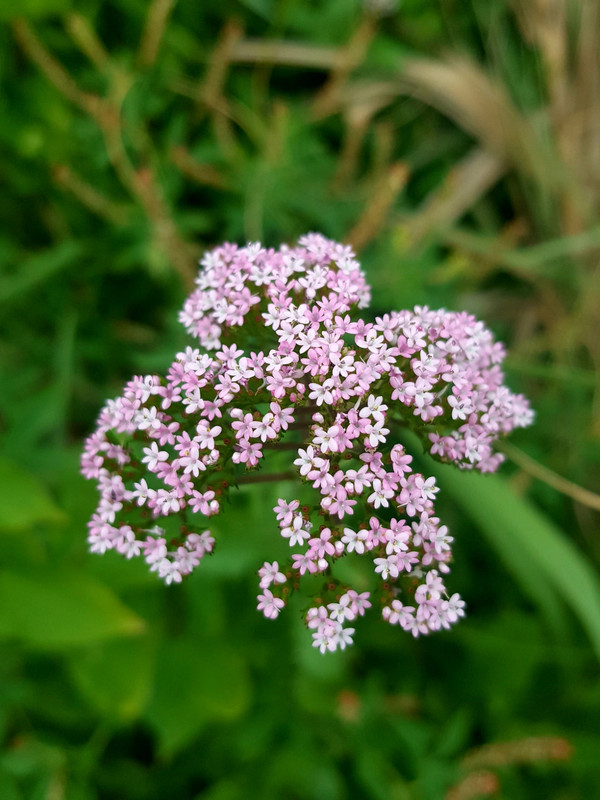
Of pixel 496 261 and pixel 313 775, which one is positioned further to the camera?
pixel 496 261

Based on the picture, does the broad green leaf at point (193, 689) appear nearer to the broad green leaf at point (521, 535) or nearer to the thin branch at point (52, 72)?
the broad green leaf at point (521, 535)

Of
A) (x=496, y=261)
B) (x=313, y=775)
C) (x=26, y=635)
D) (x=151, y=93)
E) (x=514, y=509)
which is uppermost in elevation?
(x=151, y=93)

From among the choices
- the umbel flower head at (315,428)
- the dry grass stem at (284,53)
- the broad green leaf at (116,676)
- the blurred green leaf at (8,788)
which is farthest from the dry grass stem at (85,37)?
the blurred green leaf at (8,788)

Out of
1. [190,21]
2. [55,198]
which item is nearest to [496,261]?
[190,21]

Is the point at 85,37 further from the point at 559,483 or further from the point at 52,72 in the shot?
the point at 559,483

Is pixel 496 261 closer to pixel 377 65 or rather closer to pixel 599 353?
pixel 599 353

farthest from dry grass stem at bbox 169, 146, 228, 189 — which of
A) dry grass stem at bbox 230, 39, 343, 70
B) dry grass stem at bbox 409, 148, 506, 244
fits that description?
dry grass stem at bbox 409, 148, 506, 244
